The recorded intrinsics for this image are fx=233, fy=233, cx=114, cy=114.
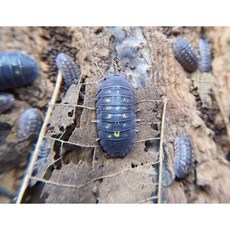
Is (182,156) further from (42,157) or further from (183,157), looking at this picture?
(42,157)

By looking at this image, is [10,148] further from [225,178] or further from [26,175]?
[225,178]

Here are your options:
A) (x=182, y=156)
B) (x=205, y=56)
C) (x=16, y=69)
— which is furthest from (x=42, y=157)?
(x=205, y=56)

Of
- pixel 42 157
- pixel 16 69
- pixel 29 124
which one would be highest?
pixel 16 69

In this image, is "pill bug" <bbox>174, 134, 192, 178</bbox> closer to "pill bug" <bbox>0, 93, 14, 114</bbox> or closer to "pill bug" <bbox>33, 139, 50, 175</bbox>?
"pill bug" <bbox>33, 139, 50, 175</bbox>

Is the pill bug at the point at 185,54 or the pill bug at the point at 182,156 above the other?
the pill bug at the point at 185,54

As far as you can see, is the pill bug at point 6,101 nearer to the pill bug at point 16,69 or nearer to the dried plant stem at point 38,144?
the pill bug at point 16,69

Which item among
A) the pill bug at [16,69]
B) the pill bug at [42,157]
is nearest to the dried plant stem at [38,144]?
the pill bug at [42,157]
